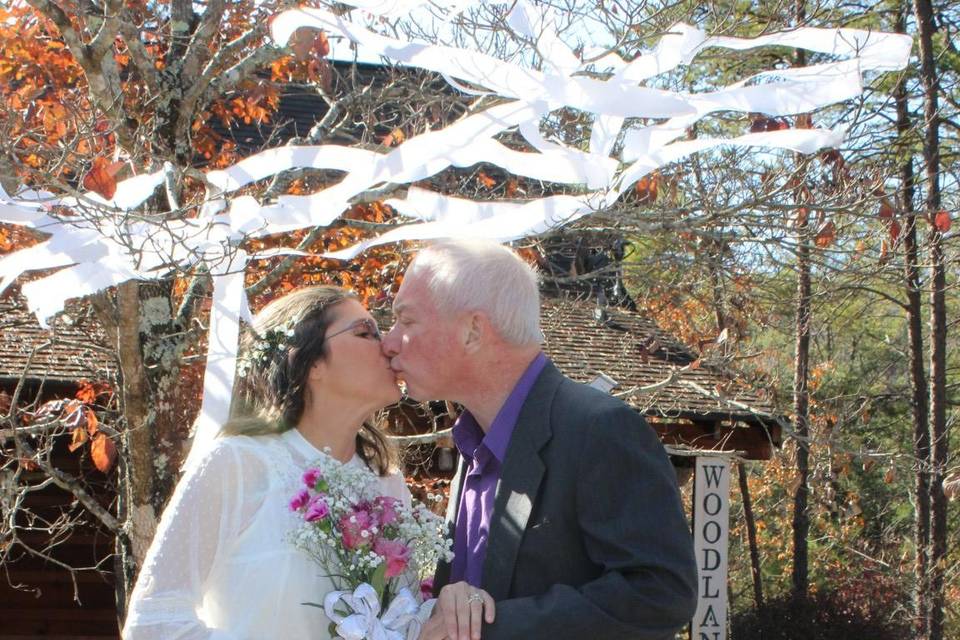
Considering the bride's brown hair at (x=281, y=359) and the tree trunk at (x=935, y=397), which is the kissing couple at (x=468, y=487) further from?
the tree trunk at (x=935, y=397)

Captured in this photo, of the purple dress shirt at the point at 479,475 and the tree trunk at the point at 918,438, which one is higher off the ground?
the purple dress shirt at the point at 479,475

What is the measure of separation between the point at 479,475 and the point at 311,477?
0.39m

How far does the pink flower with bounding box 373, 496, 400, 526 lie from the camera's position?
8.60 ft

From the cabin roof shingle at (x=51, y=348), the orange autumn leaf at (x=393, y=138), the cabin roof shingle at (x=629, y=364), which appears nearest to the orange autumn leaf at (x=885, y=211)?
the orange autumn leaf at (x=393, y=138)

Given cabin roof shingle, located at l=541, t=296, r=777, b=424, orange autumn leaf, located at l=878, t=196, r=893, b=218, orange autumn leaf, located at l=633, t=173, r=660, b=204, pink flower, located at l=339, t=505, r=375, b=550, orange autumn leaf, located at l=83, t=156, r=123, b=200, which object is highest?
orange autumn leaf, located at l=83, t=156, r=123, b=200

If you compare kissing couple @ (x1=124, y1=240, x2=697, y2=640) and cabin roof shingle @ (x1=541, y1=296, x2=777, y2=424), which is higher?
kissing couple @ (x1=124, y1=240, x2=697, y2=640)

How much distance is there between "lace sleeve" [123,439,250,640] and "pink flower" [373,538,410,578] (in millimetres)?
331

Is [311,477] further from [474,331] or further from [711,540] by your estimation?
[711,540]

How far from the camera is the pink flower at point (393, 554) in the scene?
2.55 m

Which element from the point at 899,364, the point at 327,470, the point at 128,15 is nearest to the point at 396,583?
the point at 327,470

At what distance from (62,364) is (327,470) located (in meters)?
5.79

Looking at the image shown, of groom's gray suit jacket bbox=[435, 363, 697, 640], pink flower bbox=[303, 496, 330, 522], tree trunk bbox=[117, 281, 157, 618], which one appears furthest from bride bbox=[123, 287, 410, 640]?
tree trunk bbox=[117, 281, 157, 618]

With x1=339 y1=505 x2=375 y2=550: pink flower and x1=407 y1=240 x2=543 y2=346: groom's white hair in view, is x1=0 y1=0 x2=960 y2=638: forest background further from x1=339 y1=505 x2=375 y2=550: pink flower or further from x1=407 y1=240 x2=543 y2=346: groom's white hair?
x1=339 y1=505 x2=375 y2=550: pink flower

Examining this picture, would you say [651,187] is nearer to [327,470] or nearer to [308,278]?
[308,278]
